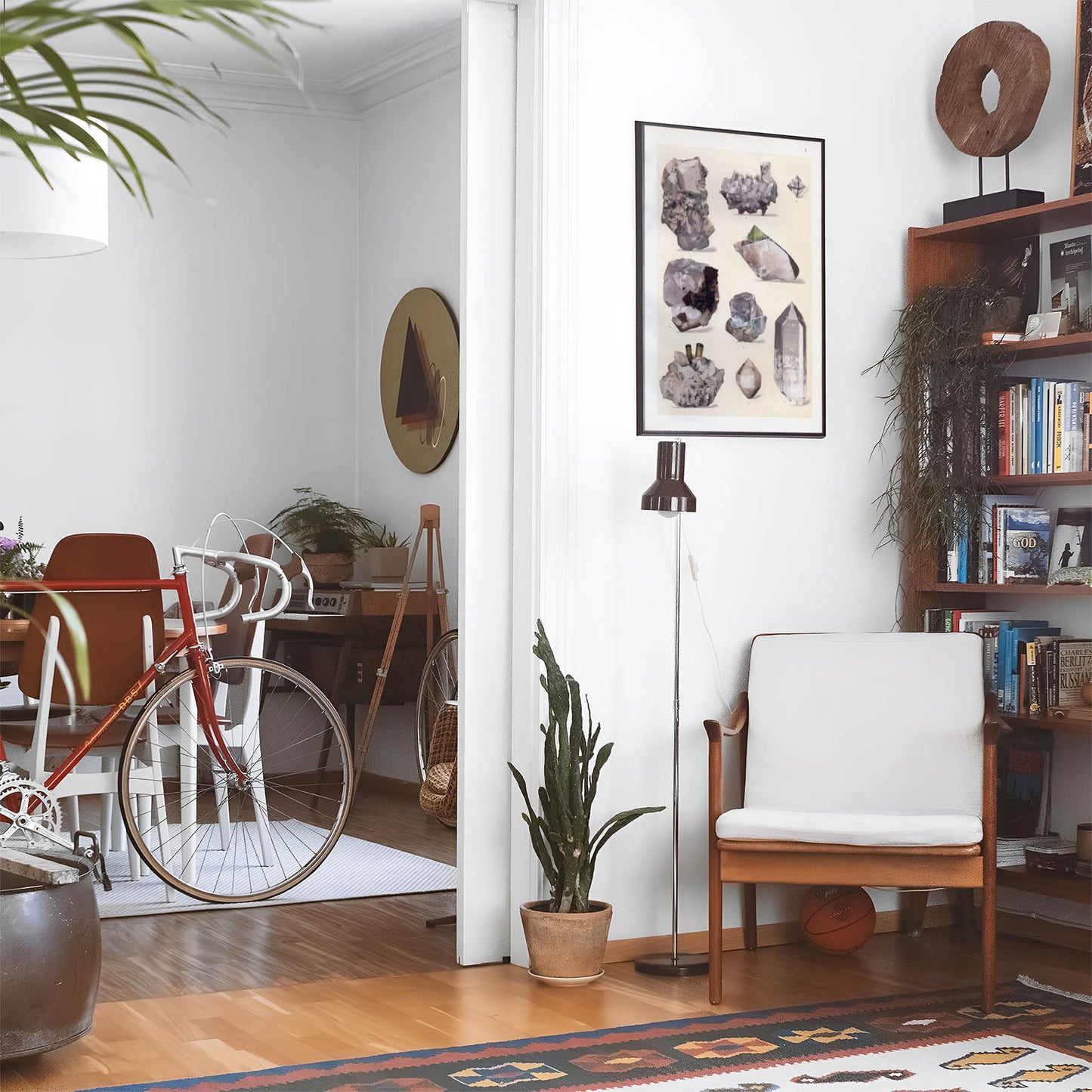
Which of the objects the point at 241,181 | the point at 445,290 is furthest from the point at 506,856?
the point at 241,181

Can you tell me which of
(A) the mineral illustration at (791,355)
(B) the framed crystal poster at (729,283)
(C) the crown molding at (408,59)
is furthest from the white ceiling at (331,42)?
(A) the mineral illustration at (791,355)

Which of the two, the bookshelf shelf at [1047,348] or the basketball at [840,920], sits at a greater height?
the bookshelf shelf at [1047,348]

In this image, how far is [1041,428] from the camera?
3.83 meters

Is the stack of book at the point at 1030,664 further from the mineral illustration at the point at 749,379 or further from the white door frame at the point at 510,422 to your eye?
the white door frame at the point at 510,422

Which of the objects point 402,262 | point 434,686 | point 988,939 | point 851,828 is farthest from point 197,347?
point 988,939

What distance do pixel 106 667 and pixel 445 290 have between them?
8.88ft

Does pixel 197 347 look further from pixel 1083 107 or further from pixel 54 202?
pixel 1083 107

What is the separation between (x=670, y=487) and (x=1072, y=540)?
115 cm

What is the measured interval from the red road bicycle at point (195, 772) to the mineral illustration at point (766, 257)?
5.09 feet

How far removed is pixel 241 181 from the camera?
6.95m

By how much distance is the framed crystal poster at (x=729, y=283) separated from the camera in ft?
12.3

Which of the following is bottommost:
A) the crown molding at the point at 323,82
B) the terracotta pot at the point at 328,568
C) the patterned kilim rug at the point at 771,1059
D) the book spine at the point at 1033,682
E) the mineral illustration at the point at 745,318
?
the patterned kilim rug at the point at 771,1059

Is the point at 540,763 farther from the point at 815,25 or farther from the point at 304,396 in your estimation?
the point at 304,396

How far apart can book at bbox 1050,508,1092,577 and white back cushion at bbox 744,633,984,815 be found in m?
0.40
